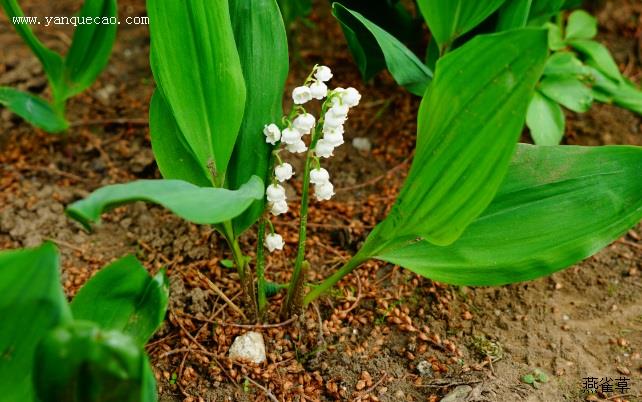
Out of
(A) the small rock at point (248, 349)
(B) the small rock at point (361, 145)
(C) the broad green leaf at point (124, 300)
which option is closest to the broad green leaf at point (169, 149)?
(C) the broad green leaf at point (124, 300)

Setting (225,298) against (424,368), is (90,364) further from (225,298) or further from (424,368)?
(424,368)

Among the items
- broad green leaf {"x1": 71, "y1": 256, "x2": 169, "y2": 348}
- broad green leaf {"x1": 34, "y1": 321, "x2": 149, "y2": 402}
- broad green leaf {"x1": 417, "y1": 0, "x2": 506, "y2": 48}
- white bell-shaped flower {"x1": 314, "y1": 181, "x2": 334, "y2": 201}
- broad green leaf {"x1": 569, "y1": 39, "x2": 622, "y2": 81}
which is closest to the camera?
broad green leaf {"x1": 34, "y1": 321, "x2": 149, "y2": 402}

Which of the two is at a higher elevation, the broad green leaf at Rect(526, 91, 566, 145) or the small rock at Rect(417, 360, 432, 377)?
the broad green leaf at Rect(526, 91, 566, 145)

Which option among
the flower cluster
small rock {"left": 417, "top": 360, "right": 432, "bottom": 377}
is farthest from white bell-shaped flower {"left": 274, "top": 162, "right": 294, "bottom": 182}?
small rock {"left": 417, "top": 360, "right": 432, "bottom": 377}

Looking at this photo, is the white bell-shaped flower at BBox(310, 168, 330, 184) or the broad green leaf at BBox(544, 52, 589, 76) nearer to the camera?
the white bell-shaped flower at BBox(310, 168, 330, 184)

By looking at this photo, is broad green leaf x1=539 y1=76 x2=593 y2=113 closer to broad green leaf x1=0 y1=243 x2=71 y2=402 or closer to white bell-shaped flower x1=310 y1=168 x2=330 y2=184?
white bell-shaped flower x1=310 y1=168 x2=330 y2=184

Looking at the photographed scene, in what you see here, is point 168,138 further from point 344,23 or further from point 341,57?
point 341,57

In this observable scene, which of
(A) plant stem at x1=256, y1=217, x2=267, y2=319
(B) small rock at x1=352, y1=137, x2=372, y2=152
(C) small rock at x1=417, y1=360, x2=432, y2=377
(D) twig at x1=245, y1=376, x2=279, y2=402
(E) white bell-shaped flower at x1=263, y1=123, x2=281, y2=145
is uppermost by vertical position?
(E) white bell-shaped flower at x1=263, y1=123, x2=281, y2=145

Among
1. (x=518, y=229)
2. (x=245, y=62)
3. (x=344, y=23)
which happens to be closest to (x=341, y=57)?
(x=344, y=23)
